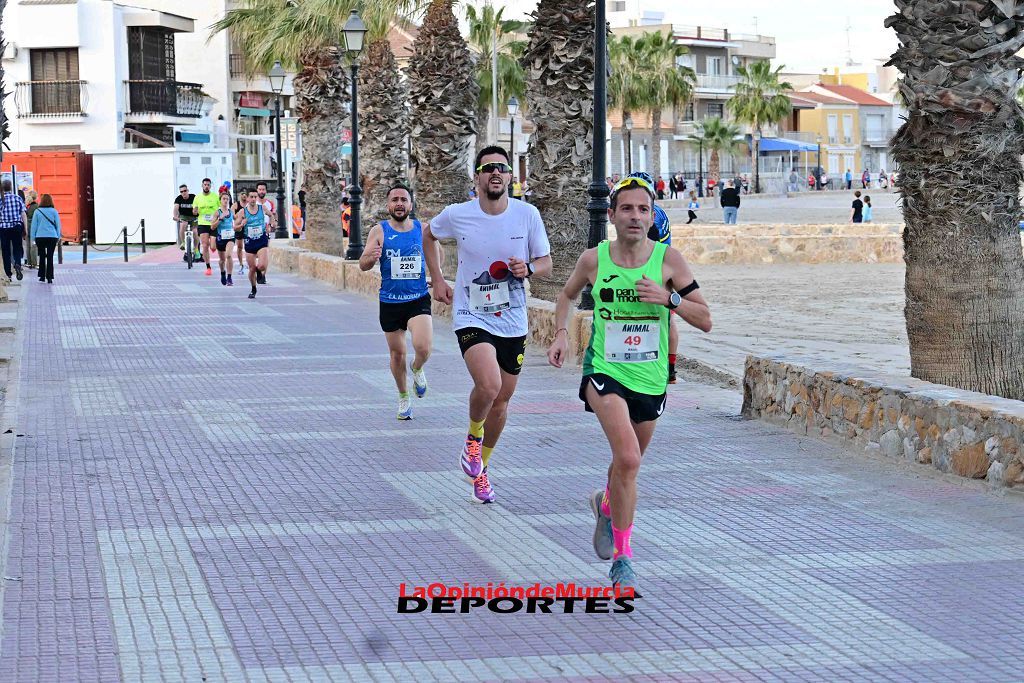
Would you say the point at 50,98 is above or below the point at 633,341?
above

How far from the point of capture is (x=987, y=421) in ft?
26.0

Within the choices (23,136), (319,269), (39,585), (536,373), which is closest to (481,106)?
(23,136)

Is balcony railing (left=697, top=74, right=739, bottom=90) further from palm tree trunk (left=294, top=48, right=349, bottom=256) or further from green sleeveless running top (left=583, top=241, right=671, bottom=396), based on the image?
green sleeveless running top (left=583, top=241, right=671, bottom=396)

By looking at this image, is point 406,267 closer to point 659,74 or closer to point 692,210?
point 692,210

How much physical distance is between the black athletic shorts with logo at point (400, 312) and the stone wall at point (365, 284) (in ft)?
3.70

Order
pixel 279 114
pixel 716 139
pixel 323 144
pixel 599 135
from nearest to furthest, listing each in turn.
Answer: pixel 599 135 → pixel 323 144 → pixel 279 114 → pixel 716 139

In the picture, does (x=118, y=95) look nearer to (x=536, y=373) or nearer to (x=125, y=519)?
(x=536, y=373)

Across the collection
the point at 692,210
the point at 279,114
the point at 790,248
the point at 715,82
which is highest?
the point at 715,82

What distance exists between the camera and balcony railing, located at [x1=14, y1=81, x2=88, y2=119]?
53438mm

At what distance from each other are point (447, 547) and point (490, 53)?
43.5 m

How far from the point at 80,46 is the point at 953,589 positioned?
51337mm

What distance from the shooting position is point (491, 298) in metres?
7.75

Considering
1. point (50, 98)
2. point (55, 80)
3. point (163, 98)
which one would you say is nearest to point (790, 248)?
point (163, 98)

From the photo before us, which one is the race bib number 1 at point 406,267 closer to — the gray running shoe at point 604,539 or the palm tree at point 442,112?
the gray running shoe at point 604,539
